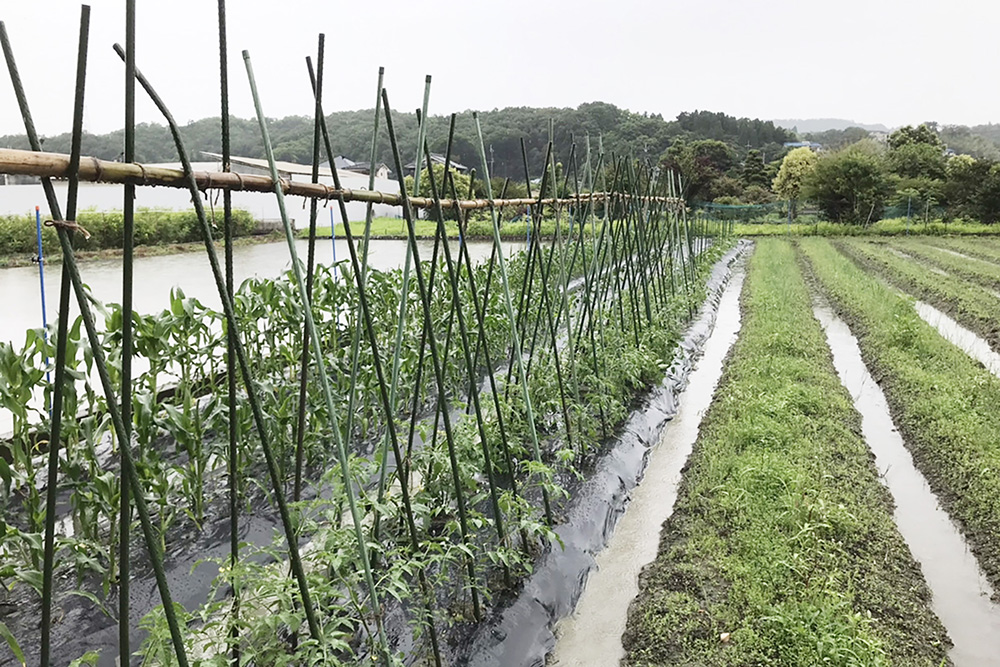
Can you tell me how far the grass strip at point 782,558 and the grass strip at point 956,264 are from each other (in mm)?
11476

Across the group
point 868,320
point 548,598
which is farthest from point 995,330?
point 548,598

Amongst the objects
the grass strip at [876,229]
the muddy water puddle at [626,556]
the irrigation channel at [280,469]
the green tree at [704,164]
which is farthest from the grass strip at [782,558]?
the green tree at [704,164]

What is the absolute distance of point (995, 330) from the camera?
10117mm

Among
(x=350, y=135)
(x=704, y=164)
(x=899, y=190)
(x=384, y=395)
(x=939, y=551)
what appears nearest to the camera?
(x=384, y=395)

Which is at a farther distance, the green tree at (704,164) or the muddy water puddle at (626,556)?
the green tree at (704,164)

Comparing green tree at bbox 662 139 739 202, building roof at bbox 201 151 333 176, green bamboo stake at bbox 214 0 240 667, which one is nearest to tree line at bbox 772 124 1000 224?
green tree at bbox 662 139 739 202

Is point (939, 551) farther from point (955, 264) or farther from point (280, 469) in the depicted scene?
point (955, 264)

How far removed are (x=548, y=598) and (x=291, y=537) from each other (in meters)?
1.96

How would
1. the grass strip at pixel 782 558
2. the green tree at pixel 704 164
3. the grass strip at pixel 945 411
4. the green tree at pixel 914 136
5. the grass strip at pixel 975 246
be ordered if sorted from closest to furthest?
the grass strip at pixel 782 558 < the grass strip at pixel 945 411 < the grass strip at pixel 975 246 < the green tree at pixel 704 164 < the green tree at pixel 914 136

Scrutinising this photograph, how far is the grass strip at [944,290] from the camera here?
1080 centimetres

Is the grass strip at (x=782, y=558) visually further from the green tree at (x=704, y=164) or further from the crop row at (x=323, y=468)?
the green tree at (x=704, y=164)

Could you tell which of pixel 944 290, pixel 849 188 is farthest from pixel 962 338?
pixel 849 188

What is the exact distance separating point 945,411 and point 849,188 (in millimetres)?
29915

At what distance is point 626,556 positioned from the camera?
441cm
